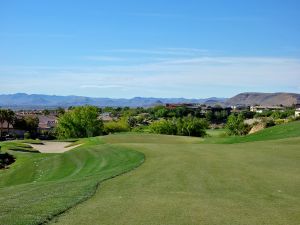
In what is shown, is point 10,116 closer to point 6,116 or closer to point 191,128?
point 6,116

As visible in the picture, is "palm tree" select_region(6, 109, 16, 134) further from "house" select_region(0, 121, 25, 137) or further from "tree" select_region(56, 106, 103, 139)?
"tree" select_region(56, 106, 103, 139)

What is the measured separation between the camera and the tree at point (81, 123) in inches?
4028

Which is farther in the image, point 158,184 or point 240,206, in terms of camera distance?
point 158,184

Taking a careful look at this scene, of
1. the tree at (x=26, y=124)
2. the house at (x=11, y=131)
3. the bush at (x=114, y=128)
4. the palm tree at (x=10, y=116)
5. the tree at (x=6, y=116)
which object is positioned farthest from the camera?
the tree at (x=26, y=124)

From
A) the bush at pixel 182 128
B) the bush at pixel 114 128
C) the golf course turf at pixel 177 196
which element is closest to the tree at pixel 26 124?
the bush at pixel 114 128

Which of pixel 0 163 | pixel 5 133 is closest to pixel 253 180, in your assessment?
pixel 0 163

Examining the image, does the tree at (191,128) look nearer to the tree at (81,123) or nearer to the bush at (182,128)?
the bush at (182,128)

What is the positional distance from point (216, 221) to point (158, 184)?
559 centimetres

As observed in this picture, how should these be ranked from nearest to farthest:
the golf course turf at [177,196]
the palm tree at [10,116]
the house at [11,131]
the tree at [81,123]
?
the golf course turf at [177,196] < the tree at [81,123] < the palm tree at [10,116] < the house at [11,131]

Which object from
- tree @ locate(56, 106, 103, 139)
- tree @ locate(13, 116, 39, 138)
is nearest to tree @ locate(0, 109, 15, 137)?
tree @ locate(13, 116, 39, 138)

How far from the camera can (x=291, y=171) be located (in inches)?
771

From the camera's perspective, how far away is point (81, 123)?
104 metres

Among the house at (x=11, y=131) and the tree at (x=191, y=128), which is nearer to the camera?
the tree at (x=191, y=128)

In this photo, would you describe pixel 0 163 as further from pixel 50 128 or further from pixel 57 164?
pixel 50 128
